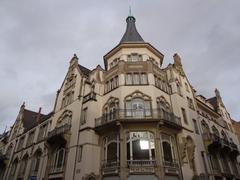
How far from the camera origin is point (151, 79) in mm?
23047

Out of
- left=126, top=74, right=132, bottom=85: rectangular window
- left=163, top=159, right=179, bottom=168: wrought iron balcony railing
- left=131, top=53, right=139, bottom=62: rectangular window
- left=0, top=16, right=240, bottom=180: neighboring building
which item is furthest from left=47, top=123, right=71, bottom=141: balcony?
left=163, top=159, right=179, bottom=168: wrought iron balcony railing

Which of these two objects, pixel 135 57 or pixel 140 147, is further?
pixel 135 57

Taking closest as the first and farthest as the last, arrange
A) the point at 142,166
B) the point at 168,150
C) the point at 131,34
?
1. the point at 142,166
2. the point at 168,150
3. the point at 131,34

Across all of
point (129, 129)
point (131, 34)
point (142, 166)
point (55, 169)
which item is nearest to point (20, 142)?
point (55, 169)

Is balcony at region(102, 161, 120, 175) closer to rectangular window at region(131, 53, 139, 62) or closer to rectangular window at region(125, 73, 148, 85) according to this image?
rectangular window at region(125, 73, 148, 85)

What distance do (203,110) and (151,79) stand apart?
13.7 metres

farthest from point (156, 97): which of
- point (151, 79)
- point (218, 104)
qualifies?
point (218, 104)

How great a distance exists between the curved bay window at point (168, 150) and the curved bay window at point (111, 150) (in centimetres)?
438

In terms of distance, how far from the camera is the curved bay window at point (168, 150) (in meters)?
19.0

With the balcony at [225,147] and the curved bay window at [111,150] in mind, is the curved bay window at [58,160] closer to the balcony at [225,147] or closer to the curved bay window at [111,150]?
the curved bay window at [111,150]

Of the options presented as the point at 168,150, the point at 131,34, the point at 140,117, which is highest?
the point at 131,34

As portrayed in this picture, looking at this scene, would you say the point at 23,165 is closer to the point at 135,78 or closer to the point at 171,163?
the point at 135,78

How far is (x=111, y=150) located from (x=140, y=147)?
3030 millimetres

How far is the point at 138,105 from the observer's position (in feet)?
70.6
